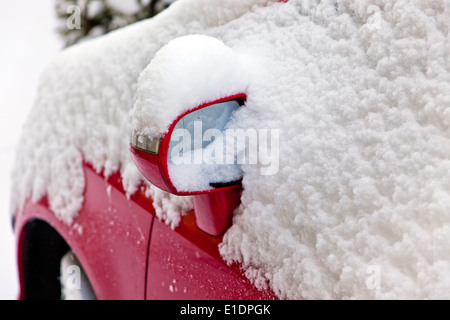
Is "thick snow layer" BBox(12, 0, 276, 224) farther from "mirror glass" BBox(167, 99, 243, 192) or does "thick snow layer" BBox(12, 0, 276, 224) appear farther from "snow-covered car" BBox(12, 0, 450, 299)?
"mirror glass" BBox(167, 99, 243, 192)

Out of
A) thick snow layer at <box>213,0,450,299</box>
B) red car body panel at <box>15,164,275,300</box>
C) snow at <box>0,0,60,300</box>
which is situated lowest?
red car body panel at <box>15,164,275,300</box>

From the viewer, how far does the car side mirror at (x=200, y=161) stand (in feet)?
3.17

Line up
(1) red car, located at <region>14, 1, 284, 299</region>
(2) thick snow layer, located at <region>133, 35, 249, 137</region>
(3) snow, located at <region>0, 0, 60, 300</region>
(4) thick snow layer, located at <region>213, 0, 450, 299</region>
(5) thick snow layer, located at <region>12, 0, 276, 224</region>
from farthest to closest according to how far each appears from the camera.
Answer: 1. (3) snow, located at <region>0, 0, 60, 300</region>
2. (5) thick snow layer, located at <region>12, 0, 276, 224</region>
3. (1) red car, located at <region>14, 1, 284, 299</region>
4. (2) thick snow layer, located at <region>133, 35, 249, 137</region>
5. (4) thick snow layer, located at <region>213, 0, 450, 299</region>

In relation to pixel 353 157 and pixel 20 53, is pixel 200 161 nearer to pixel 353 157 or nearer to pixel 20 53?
pixel 353 157

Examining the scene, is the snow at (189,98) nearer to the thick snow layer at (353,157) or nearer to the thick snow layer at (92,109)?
the thick snow layer at (353,157)

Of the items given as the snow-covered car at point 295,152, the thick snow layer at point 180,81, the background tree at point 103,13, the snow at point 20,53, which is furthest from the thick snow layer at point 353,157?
the snow at point 20,53

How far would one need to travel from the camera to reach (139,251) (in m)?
1.43

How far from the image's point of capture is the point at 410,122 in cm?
88

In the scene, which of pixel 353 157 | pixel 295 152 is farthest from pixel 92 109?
pixel 353 157

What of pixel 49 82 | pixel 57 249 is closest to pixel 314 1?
pixel 49 82

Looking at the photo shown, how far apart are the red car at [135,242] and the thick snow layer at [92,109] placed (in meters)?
0.03

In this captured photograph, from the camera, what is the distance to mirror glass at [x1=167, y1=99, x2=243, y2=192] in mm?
984

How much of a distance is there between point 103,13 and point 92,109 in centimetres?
437

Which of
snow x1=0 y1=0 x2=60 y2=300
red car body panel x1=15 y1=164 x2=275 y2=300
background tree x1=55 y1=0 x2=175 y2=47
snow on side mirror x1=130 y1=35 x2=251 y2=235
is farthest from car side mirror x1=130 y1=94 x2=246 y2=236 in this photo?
snow x1=0 y1=0 x2=60 y2=300
